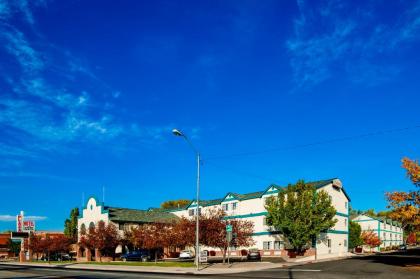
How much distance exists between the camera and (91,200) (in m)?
76.2

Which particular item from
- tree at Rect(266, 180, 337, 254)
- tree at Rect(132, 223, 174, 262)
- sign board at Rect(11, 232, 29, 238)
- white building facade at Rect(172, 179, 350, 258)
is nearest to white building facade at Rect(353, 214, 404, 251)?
white building facade at Rect(172, 179, 350, 258)

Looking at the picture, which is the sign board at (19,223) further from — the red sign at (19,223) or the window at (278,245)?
the window at (278,245)

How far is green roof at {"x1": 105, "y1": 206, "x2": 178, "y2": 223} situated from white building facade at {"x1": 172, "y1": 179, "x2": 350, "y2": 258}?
1210cm

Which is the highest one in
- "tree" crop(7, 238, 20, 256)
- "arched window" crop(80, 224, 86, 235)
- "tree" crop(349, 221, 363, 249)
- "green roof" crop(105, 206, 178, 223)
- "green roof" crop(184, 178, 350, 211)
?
"green roof" crop(184, 178, 350, 211)

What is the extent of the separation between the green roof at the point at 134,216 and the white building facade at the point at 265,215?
12095mm

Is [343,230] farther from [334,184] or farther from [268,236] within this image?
[268,236]

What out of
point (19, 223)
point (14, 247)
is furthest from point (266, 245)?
point (14, 247)

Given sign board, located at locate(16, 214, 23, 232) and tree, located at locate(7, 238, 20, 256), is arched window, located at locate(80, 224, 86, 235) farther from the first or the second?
tree, located at locate(7, 238, 20, 256)

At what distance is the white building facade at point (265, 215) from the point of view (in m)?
62.7

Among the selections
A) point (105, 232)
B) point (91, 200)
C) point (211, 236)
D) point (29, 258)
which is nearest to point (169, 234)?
point (211, 236)

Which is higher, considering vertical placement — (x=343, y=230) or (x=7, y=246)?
(x=343, y=230)

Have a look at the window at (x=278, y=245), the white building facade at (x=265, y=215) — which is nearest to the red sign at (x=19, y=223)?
the white building facade at (x=265, y=215)

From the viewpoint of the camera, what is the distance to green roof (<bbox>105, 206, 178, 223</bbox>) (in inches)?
2849

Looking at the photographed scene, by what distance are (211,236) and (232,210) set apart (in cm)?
2616
